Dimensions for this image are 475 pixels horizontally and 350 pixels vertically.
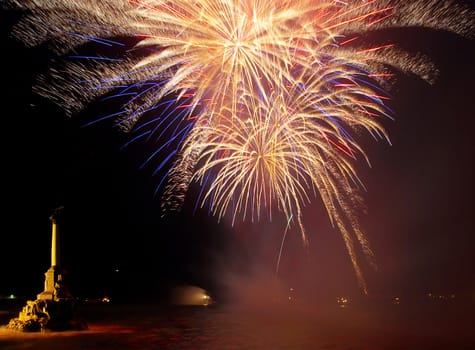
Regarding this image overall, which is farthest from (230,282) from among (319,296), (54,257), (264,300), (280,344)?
(280,344)

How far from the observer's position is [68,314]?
2558cm

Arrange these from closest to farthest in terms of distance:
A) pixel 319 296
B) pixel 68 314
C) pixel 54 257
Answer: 1. pixel 68 314
2. pixel 54 257
3. pixel 319 296

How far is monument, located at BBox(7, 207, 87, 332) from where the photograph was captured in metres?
24.5

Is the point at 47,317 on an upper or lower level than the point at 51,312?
lower

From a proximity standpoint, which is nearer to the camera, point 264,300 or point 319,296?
point 264,300

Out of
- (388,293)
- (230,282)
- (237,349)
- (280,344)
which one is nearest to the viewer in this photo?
(237,349)

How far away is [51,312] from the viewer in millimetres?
24906

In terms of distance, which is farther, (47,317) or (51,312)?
(51,312)

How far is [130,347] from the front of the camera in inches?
740

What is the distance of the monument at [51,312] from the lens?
80.2 ft

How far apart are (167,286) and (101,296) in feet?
31.9

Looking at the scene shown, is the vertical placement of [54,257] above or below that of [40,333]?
above

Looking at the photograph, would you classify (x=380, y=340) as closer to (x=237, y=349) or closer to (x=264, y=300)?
(x=237, y=349)

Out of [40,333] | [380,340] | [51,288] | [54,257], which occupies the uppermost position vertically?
[54,257]
